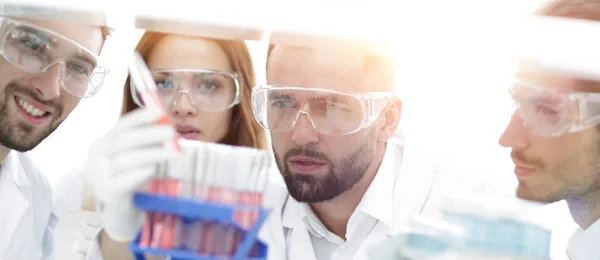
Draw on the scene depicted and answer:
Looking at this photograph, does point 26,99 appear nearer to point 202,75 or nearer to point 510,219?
point 202,75

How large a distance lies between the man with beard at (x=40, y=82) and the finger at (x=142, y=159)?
24 cm

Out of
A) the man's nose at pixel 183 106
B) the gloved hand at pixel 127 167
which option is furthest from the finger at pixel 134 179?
the man's nose at pixel 183 106

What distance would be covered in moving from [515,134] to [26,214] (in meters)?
0.97

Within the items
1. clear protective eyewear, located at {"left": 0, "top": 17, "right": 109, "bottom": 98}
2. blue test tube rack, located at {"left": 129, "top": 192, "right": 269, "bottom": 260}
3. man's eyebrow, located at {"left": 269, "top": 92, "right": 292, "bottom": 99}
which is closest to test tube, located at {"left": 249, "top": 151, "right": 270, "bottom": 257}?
blue test tube rack, located at {"left": 129, "top": 192, "right": 269, "bottom": 260}

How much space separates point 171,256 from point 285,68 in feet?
1.20

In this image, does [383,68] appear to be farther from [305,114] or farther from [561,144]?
[561,144]

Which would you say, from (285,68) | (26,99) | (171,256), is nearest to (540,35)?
(285,68)

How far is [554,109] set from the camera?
0.98m

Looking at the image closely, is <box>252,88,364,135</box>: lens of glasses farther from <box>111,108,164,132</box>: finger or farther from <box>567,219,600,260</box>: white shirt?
<box>567,219,600,260</box>: white shirt

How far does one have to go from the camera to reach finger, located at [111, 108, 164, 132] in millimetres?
956

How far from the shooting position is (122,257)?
974 millimetres

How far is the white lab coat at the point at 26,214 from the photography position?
1129 mm

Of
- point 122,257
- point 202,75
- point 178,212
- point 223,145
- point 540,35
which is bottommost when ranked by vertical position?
point 122,257

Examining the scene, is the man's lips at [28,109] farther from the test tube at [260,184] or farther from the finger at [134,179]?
the test tube at [260,184]
